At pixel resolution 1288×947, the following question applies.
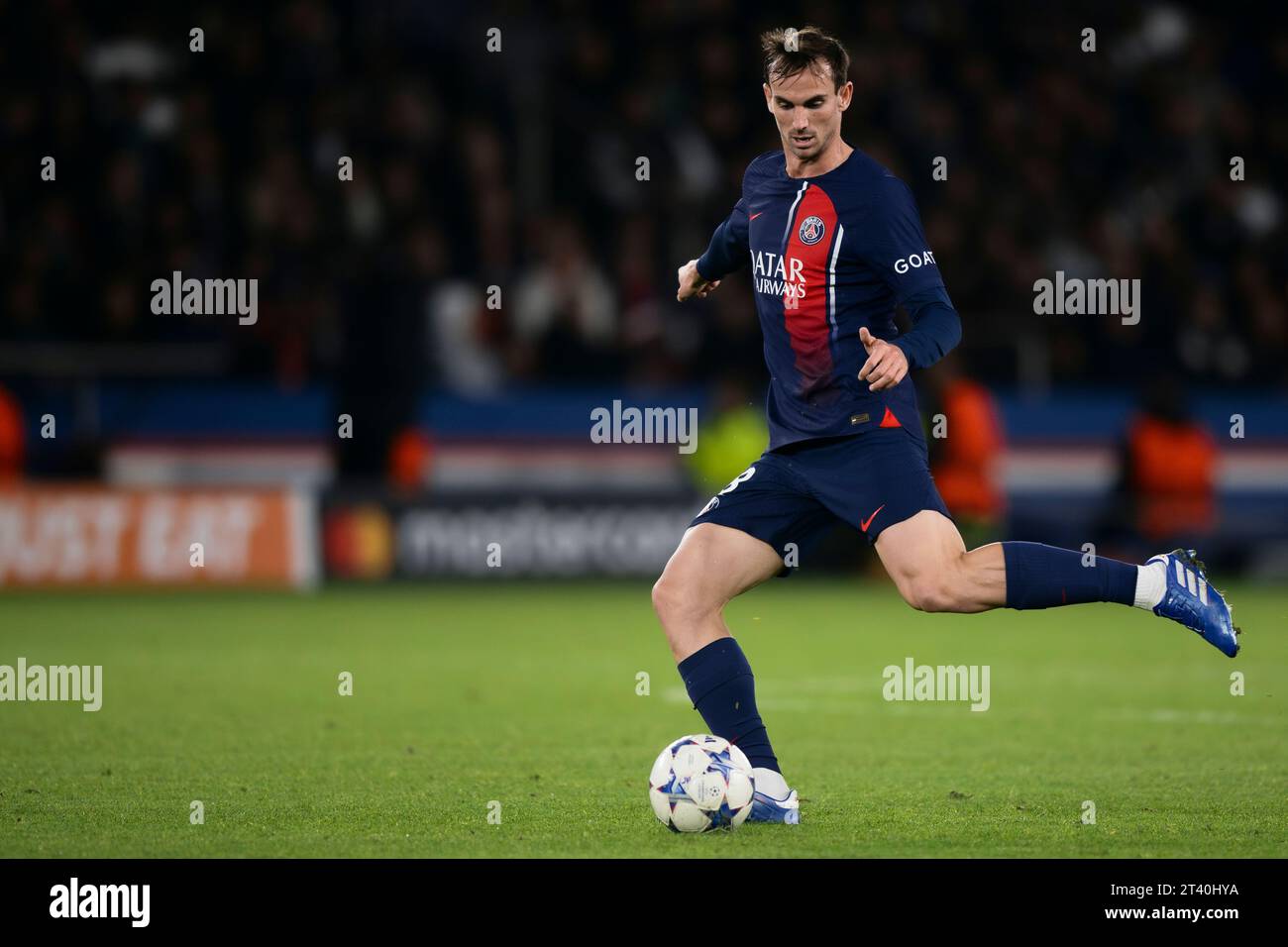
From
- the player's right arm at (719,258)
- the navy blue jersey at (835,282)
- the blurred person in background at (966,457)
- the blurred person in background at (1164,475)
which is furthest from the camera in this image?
the blurred person in background at (1164,475)

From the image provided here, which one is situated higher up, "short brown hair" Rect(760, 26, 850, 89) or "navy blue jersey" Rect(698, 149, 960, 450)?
"short brown hair" Rect(760, 26, 850, 89)

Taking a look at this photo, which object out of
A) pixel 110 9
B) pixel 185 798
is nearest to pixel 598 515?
pixel 110 9

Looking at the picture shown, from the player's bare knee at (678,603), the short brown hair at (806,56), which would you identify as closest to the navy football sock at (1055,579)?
the player's bare knee at (678,603)

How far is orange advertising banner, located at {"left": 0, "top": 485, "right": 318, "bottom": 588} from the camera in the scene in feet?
49.2

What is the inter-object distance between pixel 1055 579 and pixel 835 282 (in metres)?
1.11

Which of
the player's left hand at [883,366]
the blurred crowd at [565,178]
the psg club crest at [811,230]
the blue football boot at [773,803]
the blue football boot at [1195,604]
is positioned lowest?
the blue football boot at [773,803]

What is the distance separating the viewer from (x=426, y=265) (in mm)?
17094

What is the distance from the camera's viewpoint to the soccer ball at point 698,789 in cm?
589

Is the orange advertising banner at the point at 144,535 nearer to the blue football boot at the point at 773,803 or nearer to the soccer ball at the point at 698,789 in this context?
the blue football boot at the point at 773,803

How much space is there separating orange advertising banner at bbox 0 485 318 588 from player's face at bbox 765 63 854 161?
32.2 feet

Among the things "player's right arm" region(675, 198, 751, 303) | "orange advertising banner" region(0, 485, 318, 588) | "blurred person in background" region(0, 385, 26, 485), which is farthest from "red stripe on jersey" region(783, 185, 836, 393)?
"blurred person in background" region(0, 385, 26, 485)

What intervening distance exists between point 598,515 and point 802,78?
10.2 m

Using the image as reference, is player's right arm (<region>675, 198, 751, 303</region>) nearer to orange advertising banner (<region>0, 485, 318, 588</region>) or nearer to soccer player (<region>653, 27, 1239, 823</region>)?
soccer player (<region>653, 27, 1239, 823</region>)

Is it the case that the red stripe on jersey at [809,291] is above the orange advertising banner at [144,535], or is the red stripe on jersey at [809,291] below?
above
